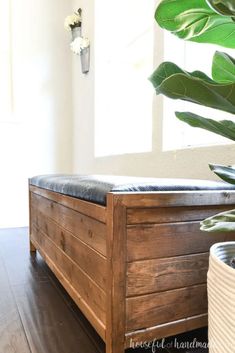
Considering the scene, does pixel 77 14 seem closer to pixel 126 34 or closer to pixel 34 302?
pixel 126 34

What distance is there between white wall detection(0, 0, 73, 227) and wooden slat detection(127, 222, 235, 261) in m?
2.32

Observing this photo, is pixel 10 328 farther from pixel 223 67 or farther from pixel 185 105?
pixel 185 105

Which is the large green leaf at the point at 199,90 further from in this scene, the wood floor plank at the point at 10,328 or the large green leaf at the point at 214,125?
the wood floor plank at the point at 10,328

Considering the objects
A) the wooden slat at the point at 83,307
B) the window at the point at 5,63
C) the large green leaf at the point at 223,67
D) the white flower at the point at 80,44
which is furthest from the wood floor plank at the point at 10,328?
the white flower at the point at 80,44

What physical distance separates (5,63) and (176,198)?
2578 mm

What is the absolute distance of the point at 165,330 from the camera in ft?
2.66

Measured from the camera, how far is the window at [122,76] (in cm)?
200

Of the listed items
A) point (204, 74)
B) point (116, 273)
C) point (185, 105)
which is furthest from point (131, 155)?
point (204, 74)

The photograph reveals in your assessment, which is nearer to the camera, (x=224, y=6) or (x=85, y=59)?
(x=224, y=6)

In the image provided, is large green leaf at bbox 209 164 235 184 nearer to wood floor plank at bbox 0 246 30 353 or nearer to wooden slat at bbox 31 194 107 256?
wooden slat at bbox 31 194 107 256

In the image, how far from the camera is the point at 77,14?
2764mm

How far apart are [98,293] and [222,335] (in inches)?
14.7

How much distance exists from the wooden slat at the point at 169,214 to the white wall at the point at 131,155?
0.36 meters

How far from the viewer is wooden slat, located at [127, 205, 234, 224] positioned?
75 centimetres
